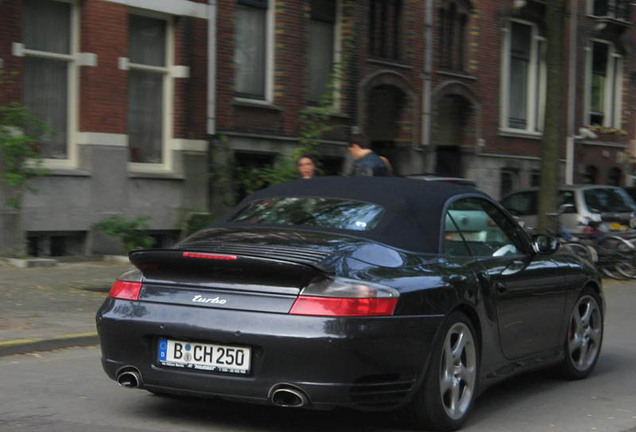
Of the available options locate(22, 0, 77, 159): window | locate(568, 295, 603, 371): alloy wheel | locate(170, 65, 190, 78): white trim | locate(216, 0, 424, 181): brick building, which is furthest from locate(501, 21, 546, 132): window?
locate(568, 295, 603, 371): alloy wheel

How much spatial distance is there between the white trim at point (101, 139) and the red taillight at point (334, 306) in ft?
39.8

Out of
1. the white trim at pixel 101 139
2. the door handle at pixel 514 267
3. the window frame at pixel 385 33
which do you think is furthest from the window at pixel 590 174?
the door handle at pixel 514 267

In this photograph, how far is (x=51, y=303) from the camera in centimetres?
1153

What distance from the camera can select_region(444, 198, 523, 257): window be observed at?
6785mm

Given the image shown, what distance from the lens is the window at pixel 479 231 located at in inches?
267

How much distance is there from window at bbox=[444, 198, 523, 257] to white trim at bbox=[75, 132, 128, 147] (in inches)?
423

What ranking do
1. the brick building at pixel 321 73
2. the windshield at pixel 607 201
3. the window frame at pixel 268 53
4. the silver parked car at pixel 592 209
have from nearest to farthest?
the silver parked car at pixel 592 209 < the windshield at pixel 607 201 < the brick building at pixel 321 73 < the window frame at pixel 268 53

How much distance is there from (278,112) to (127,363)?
50.4ft

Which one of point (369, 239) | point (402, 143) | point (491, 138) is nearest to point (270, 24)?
point (402, 143)

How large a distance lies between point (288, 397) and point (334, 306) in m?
0.53

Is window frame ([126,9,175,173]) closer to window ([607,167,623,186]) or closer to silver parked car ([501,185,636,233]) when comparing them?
silver parked car ([501,185,636,233])

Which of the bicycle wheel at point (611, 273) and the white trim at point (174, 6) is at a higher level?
the white trim at point (174, 6)

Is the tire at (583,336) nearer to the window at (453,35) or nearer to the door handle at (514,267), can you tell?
the door handle at (514,267)

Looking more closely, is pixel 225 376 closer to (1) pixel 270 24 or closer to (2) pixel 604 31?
(1) pixel 270 24
